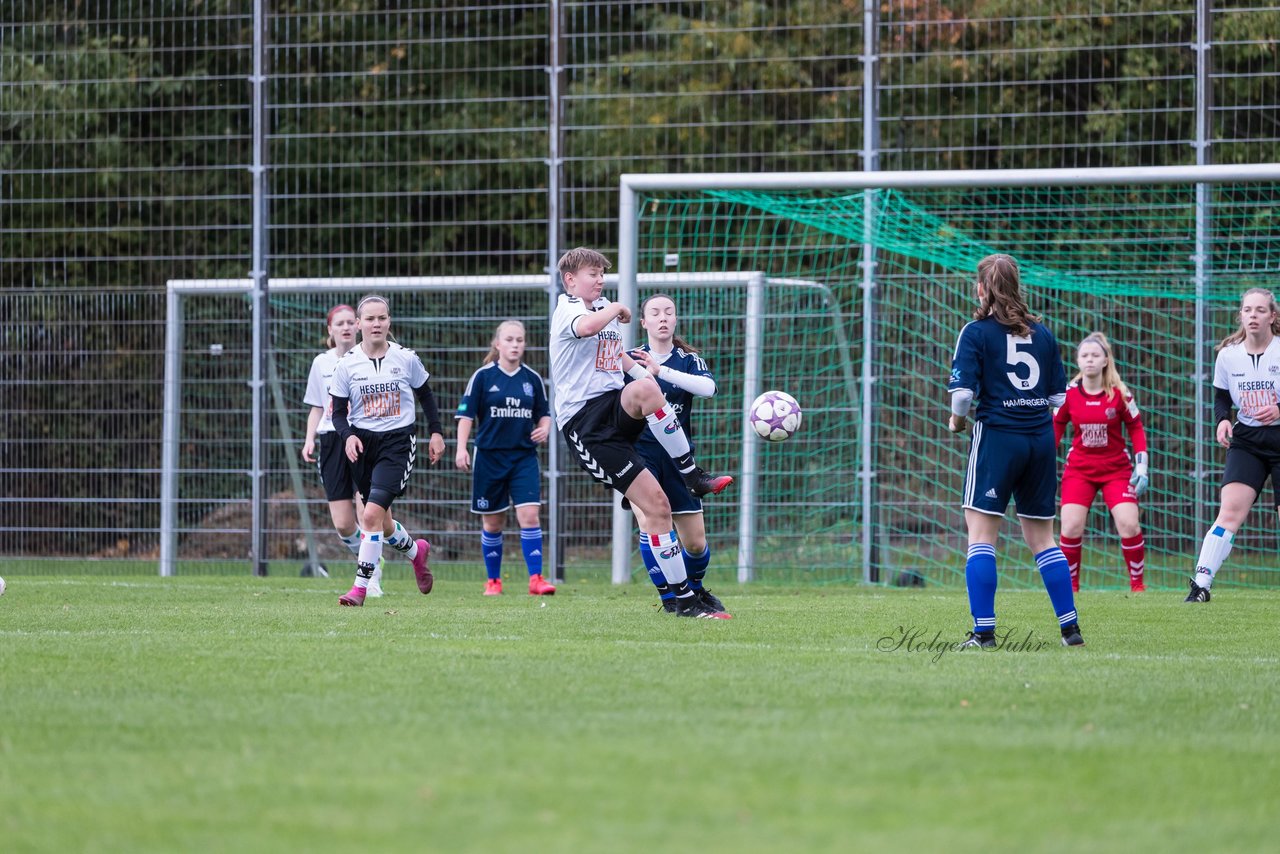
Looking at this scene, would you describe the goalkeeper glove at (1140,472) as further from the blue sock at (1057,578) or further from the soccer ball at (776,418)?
the blue sock at (1057,578)

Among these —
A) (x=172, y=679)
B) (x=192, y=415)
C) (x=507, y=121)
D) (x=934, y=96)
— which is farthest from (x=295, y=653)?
(x=507, y=121)

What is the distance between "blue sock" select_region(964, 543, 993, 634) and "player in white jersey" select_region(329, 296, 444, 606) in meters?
3.99

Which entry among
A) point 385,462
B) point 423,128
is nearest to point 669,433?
point 385,462

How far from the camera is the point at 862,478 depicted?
526 inches

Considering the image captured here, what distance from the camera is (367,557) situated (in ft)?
32.9

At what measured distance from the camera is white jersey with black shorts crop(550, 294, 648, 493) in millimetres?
8344

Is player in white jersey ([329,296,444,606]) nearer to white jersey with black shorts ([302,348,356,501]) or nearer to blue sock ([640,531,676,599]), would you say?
white jersey with black shorts ([302,348,356,501])

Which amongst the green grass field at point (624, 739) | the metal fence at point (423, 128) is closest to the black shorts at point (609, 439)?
the green grass field at point (624, 739)

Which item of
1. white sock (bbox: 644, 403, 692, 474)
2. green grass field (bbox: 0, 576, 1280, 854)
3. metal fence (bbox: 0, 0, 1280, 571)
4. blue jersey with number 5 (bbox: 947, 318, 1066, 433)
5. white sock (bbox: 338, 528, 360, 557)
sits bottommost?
green grass field (bbox: 0, 576, 1280, 854)

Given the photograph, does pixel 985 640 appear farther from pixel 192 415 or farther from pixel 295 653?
pixel 192 415

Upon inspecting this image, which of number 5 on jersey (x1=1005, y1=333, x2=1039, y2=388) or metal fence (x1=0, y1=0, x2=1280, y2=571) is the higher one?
metal fence (x1=0, y1=0, x2=1280, y2=571)

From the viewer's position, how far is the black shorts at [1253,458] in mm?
10297

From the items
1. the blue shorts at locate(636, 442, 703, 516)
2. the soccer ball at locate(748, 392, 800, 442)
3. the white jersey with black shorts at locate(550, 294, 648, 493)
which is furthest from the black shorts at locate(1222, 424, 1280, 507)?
the white jersey with black shorts at locate(550, 294, 648, 493)

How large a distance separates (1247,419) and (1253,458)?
0.26m
